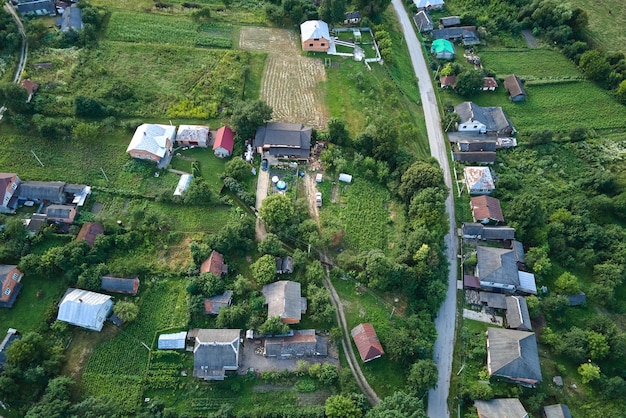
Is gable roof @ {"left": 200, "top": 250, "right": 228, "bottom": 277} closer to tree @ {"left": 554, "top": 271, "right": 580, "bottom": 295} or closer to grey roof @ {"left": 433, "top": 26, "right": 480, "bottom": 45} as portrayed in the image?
tree @ {"left": 554, "top": 271, "right": 580, "bottom": 295}

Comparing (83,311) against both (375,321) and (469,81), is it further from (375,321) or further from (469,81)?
(469,81)

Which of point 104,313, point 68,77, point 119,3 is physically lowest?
point 104,313

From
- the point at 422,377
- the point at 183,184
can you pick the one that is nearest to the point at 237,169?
the point at 183,184

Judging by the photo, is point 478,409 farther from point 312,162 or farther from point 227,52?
point 227,52

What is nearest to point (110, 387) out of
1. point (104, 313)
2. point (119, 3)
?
point (104, 313)

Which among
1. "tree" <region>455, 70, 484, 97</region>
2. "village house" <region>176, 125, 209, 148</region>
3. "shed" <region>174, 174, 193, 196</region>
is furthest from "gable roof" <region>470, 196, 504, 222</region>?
"shed" <region>174, 174, 193, 196</region>

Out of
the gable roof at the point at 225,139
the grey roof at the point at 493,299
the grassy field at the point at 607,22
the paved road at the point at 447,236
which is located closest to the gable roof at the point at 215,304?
the gable roof at the point at 225,139
